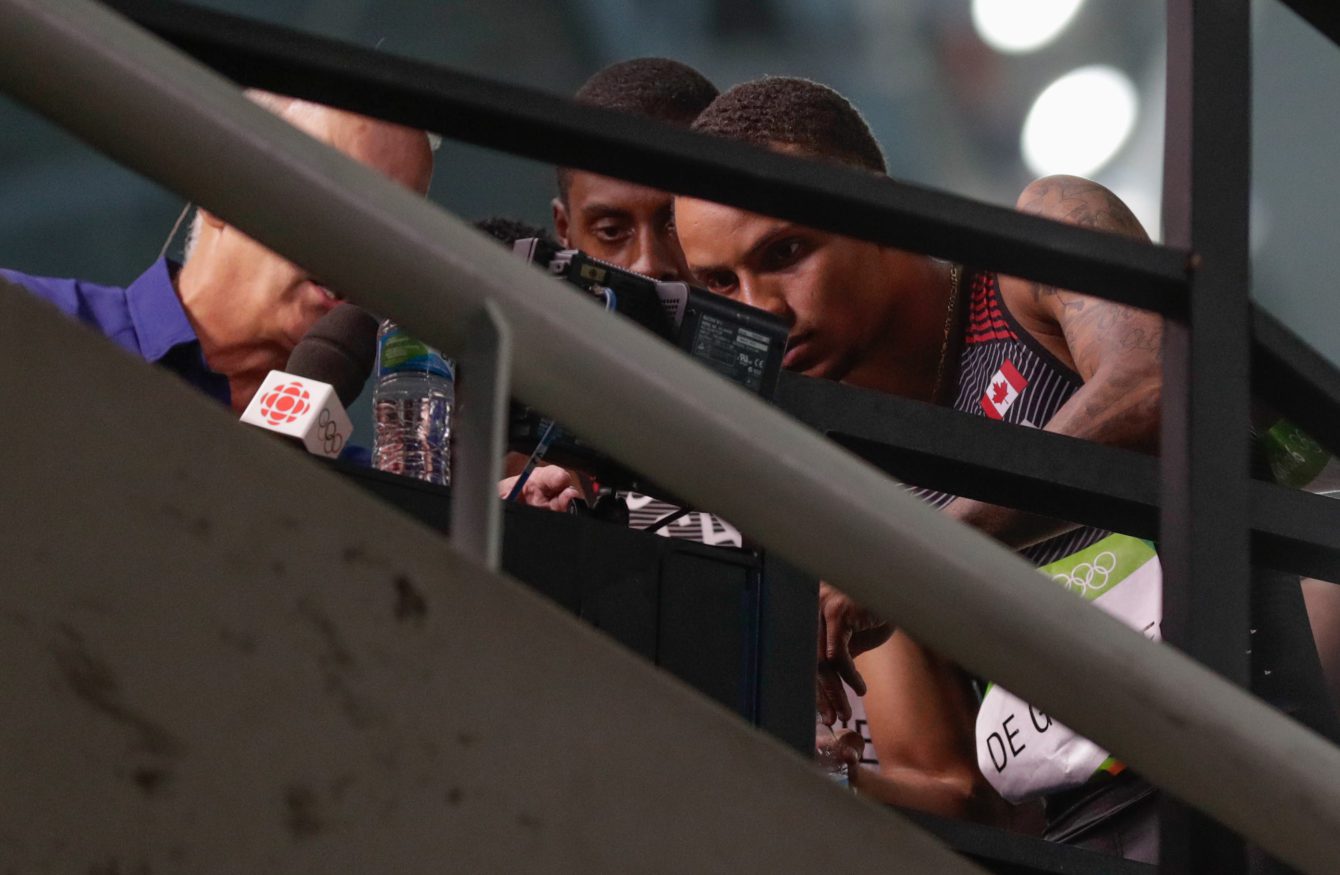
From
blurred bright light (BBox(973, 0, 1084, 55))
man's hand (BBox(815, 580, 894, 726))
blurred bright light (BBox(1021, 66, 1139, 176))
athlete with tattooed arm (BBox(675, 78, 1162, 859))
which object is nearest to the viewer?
man's hand (BBox(815, 580, 894, 726))

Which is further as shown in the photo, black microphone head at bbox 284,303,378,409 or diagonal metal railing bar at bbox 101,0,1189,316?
black microphone head at bbox 284,303,378,409

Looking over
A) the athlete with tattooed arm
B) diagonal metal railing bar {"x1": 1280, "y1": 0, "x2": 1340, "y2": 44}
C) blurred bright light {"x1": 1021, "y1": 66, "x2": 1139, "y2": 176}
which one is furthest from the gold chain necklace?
blurred bright light {"x1": 1021, "y1": 66, "x2": 1139, "y2": 176}

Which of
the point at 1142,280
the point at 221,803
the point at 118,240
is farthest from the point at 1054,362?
the point at 118,240

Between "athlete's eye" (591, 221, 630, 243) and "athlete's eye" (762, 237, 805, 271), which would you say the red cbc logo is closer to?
"athlete's eye" (762, 237, 805, 271)

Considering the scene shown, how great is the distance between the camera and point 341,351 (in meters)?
1.71

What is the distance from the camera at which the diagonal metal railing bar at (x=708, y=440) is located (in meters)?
0.49

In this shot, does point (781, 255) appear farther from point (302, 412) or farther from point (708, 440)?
point (708, 440)

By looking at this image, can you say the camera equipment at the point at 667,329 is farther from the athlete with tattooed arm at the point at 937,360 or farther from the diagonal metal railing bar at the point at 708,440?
the diagonal metal railing bar at the point at 708,440

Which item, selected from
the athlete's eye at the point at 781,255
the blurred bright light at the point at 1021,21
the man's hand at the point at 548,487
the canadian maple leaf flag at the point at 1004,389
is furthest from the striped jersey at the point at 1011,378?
the blurred bright light at the point at 1021,21

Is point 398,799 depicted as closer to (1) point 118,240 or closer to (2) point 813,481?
(2) point 813,481

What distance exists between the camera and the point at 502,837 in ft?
1.55

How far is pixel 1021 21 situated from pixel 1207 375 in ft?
13.9

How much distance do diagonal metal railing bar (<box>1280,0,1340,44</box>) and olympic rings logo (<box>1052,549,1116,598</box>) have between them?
0.78m

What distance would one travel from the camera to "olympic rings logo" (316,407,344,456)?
3.98ft
